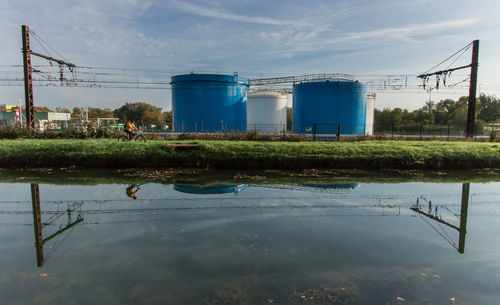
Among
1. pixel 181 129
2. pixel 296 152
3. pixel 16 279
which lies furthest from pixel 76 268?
pixel 181 129

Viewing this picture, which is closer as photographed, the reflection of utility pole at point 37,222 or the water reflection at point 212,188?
the reflection of utility pole at point 37,222

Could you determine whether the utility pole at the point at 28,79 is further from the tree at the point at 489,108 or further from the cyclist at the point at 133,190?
the tree at the point at 489,108

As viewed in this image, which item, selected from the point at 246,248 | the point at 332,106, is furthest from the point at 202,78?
the point at 246,248

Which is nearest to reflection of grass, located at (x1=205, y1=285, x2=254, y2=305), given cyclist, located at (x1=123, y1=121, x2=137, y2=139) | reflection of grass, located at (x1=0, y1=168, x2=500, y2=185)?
reflection of grass, located at (x1=0, y1=168, x2=500, y2=185)

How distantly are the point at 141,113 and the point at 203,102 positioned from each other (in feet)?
159

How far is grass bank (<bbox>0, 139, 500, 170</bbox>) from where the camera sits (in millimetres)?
15352

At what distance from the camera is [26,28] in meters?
21.2

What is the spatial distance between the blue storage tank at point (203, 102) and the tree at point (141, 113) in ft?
114

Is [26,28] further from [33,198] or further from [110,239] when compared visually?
[110,239]

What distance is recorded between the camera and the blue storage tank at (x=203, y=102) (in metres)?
32.8

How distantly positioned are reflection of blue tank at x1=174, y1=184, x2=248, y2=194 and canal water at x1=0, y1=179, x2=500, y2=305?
496 millimetres

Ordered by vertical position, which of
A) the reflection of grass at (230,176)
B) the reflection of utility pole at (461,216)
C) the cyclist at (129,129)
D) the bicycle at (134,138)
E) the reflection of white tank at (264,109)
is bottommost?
the reflection of utility pole at (461,216)

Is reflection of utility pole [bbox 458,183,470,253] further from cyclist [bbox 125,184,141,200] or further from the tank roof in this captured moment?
the tank roof

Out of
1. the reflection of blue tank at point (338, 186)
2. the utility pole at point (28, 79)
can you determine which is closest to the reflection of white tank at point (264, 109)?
the utility pole at point (28, 79)
